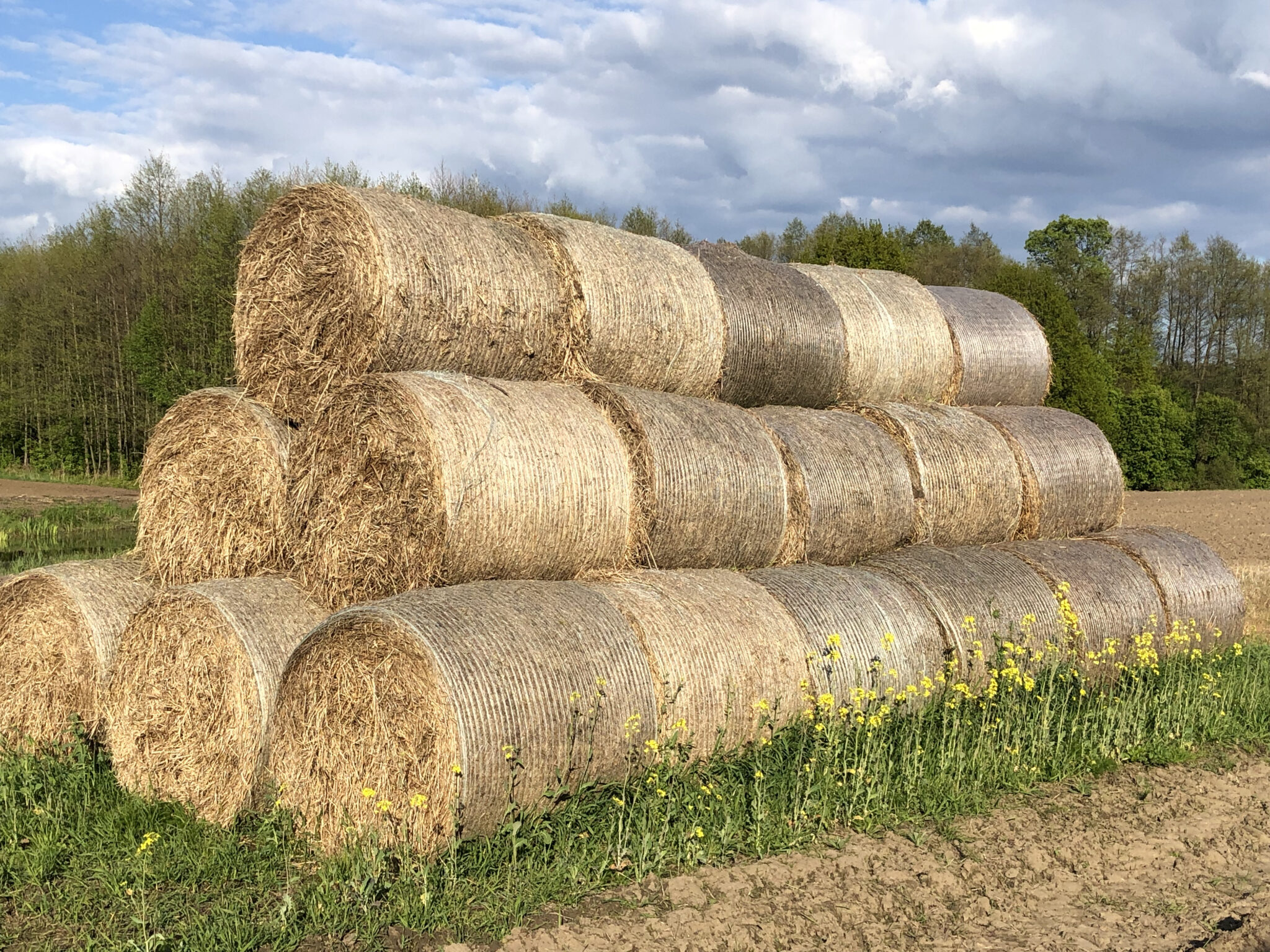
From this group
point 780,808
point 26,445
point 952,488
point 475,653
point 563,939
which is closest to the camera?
point 563,939

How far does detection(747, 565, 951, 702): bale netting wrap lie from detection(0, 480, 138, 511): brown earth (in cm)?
2097

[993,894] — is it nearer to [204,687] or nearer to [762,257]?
[204,687]

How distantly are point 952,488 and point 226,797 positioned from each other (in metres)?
5.65

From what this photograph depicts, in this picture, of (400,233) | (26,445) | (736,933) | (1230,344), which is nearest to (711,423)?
(400,233)

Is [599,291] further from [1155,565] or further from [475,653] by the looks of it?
[1155,565]

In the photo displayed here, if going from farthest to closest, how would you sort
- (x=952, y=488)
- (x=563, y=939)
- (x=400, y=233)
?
(x=952, y=488) → (x=400, y=233) → (x=563, y=939)

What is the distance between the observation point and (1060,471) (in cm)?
944

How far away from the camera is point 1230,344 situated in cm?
4597

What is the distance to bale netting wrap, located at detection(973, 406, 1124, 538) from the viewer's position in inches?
365

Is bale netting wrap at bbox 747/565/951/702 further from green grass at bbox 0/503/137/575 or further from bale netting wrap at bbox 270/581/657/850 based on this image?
green grass at bbox 0/503/137/575

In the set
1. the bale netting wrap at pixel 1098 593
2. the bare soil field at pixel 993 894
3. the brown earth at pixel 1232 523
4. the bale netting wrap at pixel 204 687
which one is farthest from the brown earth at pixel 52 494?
the bare soil field at pixel 993 894

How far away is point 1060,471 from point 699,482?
13.6 ft

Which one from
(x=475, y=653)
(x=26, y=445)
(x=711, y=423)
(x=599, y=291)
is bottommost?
(x=26, y=445)

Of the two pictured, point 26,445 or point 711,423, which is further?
point 26,445
